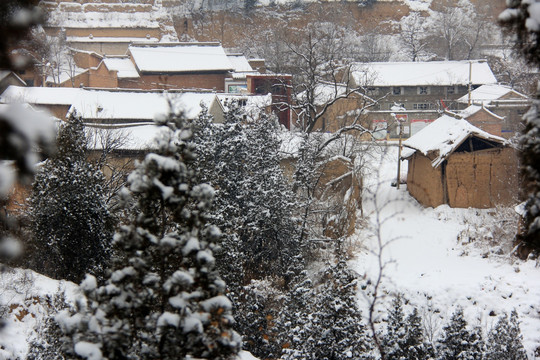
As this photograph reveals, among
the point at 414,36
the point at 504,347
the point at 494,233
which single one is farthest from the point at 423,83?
the point at 504,347

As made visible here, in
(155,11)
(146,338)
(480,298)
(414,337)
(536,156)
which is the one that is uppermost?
(155,11)

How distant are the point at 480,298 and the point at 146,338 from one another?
12954 millimetres

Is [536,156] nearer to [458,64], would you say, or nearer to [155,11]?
[458,64]

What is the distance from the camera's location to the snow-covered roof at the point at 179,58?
42.3 m

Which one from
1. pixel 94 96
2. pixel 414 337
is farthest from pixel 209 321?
pixel 94 96

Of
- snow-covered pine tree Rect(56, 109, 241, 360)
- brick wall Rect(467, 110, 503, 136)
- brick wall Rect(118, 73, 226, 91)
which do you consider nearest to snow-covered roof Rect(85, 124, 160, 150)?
snow-covered pine tree Rect(56, 109, 241, 360)

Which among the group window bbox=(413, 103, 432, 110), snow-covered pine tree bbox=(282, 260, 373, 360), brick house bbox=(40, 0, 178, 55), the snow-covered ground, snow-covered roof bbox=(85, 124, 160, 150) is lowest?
the snow-covered ground

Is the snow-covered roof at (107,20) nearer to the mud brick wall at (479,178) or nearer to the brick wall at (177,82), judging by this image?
the brick wall at (177,82)

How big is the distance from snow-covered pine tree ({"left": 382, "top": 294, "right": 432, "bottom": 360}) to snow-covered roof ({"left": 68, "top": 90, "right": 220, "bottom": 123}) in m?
17.8

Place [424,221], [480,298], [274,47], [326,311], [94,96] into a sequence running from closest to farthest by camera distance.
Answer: [326,311] < [480,298] < [424,221] < [94,96] < [274,47]

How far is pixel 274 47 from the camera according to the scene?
6144cm

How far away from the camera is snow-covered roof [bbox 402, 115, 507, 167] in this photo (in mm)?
21859

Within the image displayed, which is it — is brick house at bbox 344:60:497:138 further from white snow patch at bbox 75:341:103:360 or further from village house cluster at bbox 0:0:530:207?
white snow patch at bbox 75:341:103:360

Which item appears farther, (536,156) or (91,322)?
(91,322)
